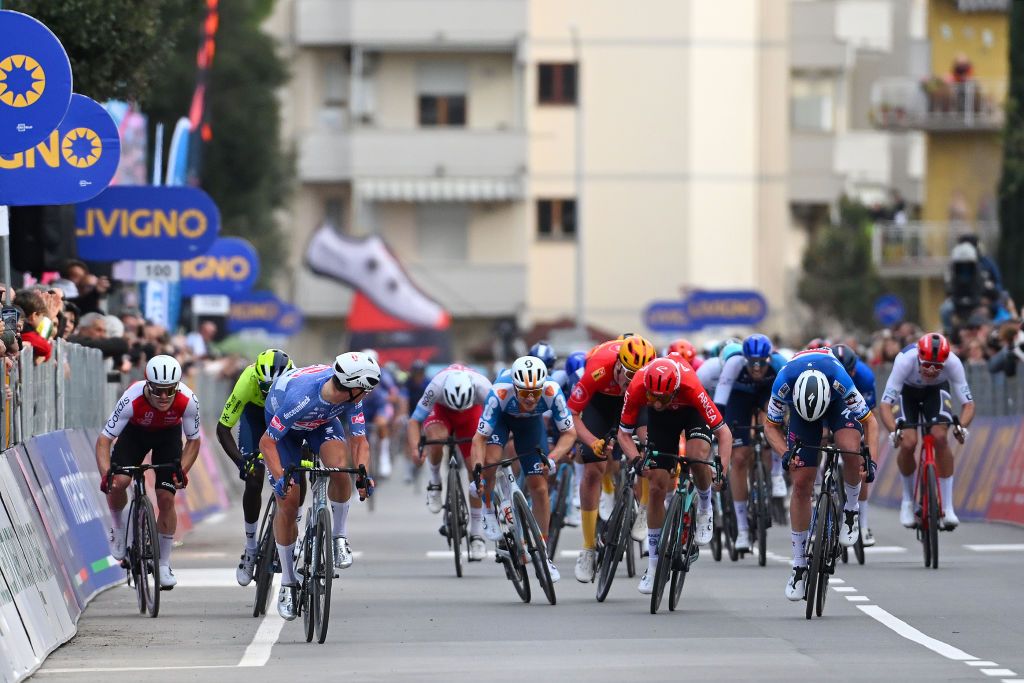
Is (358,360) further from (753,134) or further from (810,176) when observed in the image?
(810,176)

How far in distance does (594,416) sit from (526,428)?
0.93 m

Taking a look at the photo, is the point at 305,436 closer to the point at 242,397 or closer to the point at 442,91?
the point at 242,397

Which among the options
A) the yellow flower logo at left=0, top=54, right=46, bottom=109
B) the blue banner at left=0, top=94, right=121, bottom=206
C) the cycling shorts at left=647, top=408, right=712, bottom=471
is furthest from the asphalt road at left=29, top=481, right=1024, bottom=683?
the yellow flower logo at left=0, top=54, right=46, bottom=109

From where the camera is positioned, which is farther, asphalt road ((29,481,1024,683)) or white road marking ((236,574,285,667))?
white road marking ((236,574,285,667))

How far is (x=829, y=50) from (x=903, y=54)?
2833mm

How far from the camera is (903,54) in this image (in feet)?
245

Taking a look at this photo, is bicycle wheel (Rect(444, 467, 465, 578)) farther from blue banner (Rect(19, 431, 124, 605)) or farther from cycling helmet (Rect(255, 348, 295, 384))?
cycling helmet (Rect(255, 348, 295, 384))

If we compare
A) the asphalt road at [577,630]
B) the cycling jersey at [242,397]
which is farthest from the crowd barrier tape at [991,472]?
the cycling jersey at [242,397]

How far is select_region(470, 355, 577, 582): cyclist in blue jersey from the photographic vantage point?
17.2 meters

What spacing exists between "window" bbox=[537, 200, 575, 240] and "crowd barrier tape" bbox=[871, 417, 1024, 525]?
42.6 meters

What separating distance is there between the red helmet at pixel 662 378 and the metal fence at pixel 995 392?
900 cm

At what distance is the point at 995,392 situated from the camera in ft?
85.6

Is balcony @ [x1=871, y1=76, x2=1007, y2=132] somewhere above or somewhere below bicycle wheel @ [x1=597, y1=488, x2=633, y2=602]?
above

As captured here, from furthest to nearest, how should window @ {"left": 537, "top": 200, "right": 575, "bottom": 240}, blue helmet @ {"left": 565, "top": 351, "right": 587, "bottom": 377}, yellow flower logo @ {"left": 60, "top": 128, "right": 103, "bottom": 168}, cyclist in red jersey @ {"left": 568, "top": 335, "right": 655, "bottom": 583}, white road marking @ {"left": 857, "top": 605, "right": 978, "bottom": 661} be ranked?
window @ {"left": 537, "top": 200, "right": 575, "bottom": 240} < blue helmet @ {"left": 565, "top": 351, "right": 587, "bottom": 377} < yellow flower logo @ {"left": 60, "top": 128, "right": 103, "bottom": 168} < cyclist in red jersey @ {"left": 568, "top": 335, "right": 655, "bottom": 583} < white road marking @ {"left": 857, "top": 605, "right": 978, "bottom": 661}
